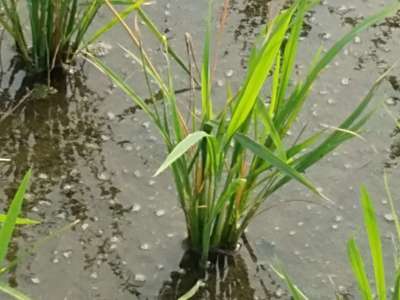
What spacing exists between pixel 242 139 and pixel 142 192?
495mm

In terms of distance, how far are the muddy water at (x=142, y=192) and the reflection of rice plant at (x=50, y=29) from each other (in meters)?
0.06

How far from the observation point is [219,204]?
1452 millimetres

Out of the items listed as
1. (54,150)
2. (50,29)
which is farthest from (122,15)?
(54,150)

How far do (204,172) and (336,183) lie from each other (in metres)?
0.48

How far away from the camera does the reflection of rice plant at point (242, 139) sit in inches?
52.7

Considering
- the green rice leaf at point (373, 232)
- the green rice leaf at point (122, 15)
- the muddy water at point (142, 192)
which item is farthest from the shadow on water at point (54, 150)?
the green rice leaf at point (373, 232)

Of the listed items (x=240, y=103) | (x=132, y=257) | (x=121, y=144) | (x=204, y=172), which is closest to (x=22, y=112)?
(x=121, y=144)

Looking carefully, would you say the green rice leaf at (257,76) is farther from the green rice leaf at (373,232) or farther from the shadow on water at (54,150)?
the shadow on water at (54,150)

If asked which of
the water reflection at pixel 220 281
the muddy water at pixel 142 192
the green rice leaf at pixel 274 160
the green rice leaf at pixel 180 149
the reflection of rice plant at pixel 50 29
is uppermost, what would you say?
the reflection of rice plant at pixel 50 29

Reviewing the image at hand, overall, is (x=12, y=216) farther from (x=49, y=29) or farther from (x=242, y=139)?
(x=49, y=29)

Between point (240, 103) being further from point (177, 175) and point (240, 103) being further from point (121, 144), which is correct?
point (121, 144)

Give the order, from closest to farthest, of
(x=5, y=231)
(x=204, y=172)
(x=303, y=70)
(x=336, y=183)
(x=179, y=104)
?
(x=5, y=231) < (x=204, y=172) < (x=336, y=183) < (x=179, y=104) < (x=303, y=70)

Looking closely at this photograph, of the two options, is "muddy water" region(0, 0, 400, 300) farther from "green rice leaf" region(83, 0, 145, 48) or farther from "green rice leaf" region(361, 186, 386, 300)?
"green rice leaf" region(361, 186, 386, 300)

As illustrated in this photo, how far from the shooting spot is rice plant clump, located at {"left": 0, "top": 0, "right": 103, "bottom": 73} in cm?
189
